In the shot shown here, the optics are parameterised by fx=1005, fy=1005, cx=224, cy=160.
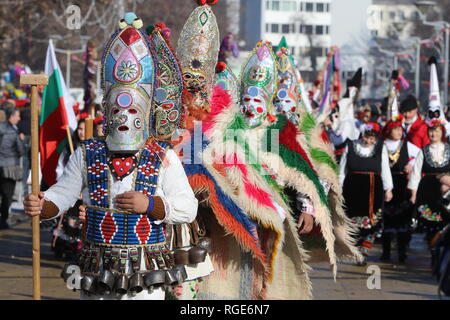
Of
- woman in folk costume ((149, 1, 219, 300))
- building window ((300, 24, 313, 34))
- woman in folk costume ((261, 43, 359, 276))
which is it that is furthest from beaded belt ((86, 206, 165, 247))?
building window ((300, 24, 313, 34))

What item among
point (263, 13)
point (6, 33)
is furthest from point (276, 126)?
point (263, 13)

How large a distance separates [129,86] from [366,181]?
270 inches

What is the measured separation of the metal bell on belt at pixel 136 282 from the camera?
5453 mm

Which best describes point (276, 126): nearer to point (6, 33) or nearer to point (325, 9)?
point (6, 33)

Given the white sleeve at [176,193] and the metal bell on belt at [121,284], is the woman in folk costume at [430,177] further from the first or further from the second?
the metal bell on belt at [121,284]

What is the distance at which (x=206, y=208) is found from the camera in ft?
23.0

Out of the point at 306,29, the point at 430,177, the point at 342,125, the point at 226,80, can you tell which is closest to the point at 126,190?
the point at 226,80

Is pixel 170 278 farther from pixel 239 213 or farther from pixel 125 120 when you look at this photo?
pixel 239 213

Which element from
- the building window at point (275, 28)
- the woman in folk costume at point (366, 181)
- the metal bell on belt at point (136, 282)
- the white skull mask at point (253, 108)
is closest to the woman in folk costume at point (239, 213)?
the white skull mask at point (253, 108)

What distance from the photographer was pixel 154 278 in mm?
5492

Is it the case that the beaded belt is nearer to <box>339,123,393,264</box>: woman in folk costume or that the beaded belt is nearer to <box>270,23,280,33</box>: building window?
<box>339,123,393,264</box>: woman in folk costume

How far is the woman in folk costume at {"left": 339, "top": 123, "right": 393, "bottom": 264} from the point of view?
39.3ft

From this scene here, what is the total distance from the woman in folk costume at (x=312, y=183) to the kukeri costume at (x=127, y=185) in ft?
6.88

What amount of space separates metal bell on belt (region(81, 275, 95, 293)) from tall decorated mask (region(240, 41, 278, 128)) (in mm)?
2540
